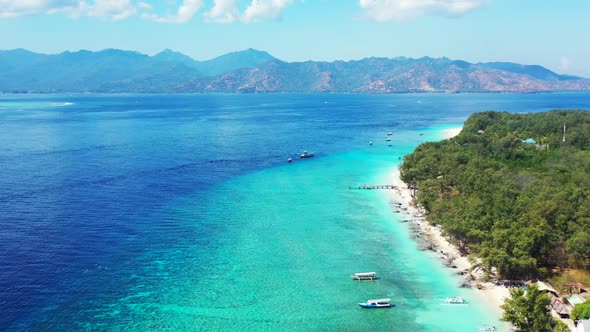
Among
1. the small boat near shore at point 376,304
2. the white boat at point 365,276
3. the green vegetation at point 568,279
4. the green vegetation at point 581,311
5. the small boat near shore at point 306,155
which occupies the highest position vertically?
the small boat near shore at point 306,155

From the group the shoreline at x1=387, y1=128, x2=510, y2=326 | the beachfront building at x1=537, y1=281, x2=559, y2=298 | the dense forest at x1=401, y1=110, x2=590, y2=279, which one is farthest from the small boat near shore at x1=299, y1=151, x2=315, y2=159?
the beachfront building at x1=537, y1=281, x2=559, y2=298

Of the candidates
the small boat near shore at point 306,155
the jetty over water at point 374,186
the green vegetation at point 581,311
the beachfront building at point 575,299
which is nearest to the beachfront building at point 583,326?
the green vegetation at point 581,311

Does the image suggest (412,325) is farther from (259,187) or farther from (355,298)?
(259,187)

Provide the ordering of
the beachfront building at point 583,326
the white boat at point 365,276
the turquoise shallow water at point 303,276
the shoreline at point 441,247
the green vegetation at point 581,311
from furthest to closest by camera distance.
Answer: the white boat at point 365,276, the shoreline at point 441,247, the turquoise shallow water at point 303,276, the green vegetation at point 581,311, the beachfront building at point 583,326

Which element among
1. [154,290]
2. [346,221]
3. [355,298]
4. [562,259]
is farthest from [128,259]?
[562,259]

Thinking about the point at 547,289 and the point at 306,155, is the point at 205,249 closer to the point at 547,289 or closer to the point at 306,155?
the point at 547,289

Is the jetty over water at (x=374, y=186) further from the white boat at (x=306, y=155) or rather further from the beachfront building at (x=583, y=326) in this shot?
the beachfront building at (x=583, y=326)

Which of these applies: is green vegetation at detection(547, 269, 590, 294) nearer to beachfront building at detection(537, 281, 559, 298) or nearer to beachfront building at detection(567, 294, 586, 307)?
beachfront building at detection(537, 281, 559, 298)
